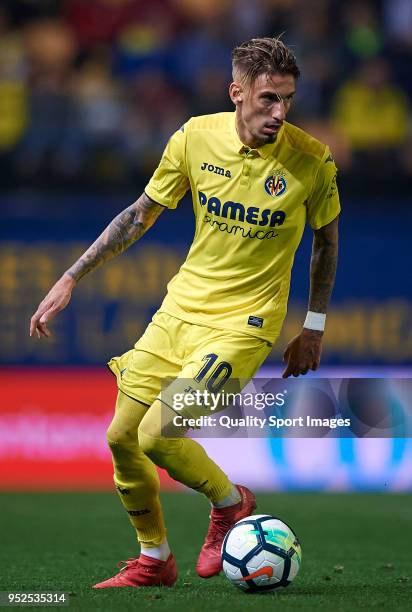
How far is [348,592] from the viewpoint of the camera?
534 cm

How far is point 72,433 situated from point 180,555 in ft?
12.9

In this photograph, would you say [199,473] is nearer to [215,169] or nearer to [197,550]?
[215,169]

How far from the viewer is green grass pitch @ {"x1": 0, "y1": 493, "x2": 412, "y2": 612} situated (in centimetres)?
505

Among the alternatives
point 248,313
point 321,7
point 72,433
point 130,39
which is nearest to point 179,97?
point 130,39

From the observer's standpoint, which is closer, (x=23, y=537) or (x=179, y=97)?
(x=23, y=537)

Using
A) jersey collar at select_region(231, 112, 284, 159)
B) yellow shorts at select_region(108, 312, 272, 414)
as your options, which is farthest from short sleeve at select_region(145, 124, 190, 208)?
yellow shorts at select_region(108, 312, 272, 414)

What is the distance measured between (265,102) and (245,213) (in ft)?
1.58

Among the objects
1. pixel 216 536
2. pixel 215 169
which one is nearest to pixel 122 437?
pixel 216 536

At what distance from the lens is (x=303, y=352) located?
5.58 meters

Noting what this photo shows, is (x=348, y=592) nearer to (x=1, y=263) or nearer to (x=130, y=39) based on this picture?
(x=1, y=263)

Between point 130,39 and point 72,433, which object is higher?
point 130,39

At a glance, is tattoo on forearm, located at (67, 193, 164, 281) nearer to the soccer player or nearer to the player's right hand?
the soccer player

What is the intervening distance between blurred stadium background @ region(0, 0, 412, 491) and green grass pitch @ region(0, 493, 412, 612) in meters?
0.60

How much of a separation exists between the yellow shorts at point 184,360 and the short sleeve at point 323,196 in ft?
1.95
